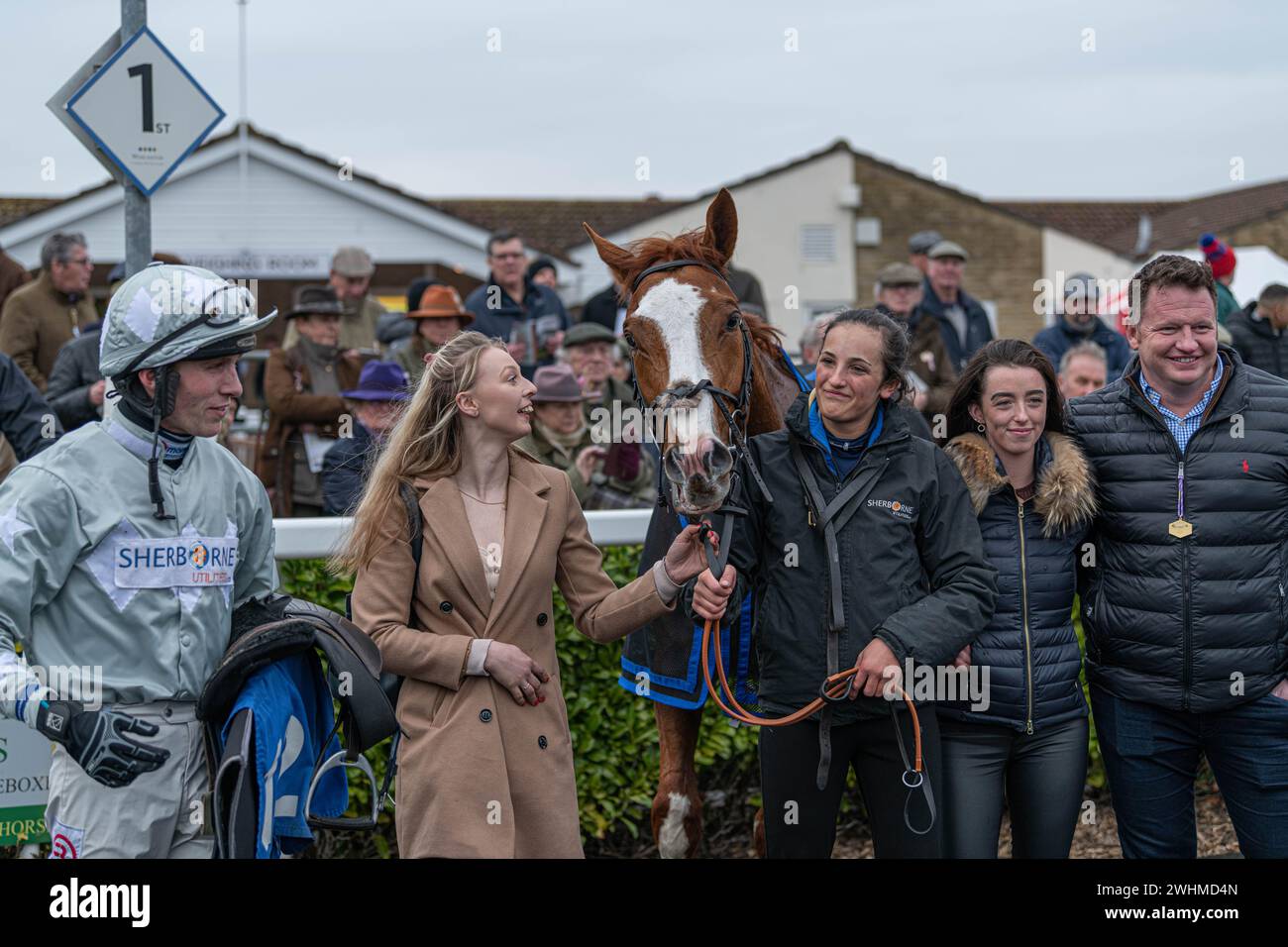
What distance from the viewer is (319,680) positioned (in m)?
3.48

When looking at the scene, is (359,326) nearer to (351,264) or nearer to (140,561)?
A: (351,264)

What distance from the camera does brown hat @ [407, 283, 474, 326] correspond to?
8.07 m

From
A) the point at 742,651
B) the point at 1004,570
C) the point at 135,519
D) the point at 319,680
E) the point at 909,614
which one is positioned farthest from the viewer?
the point at 742,651

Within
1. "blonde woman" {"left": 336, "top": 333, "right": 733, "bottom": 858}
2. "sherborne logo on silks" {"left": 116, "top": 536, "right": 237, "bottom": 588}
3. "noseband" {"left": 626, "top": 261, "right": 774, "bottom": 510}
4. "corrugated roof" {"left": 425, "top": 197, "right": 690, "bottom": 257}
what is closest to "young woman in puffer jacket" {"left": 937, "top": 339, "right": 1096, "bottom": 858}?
"noseband" {"left": 626, "top": 261, "right": 774, "bottom": 510}

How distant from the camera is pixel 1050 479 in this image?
13.1 ft

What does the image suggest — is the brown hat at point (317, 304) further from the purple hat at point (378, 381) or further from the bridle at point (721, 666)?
the bridle at point (721, 666)

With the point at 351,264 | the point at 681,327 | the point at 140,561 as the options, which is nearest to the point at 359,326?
the point at 351,264

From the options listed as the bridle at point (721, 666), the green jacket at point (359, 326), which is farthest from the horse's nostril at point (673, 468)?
the green jacket at point (359, 326)

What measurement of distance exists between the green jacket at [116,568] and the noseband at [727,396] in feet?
4.54

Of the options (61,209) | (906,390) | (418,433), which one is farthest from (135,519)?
(61,209)

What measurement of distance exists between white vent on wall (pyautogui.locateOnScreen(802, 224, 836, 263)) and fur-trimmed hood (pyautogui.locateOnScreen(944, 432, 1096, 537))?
27835 mm
